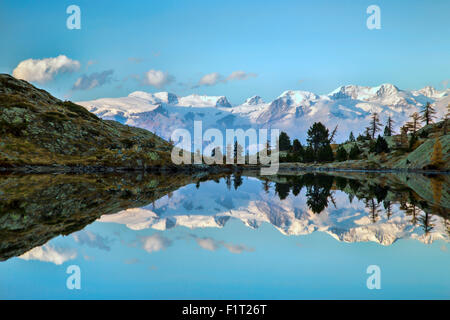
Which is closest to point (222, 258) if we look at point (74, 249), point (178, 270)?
point (178, 270)

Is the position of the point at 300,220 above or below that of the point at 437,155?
below

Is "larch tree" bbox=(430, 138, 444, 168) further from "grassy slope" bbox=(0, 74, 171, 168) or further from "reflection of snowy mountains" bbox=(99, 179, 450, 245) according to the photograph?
"reflection of snowy mountains" bbox=(99, 179, 450, 245)

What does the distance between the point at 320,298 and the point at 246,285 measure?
74.0 inches

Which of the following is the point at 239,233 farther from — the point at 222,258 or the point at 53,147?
the point at 53,147

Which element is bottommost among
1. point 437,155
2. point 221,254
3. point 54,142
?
point 221,254

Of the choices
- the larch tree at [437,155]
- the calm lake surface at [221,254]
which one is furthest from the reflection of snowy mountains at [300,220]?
the larch tree at [437,155]

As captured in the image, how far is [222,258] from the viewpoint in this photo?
10609 mm

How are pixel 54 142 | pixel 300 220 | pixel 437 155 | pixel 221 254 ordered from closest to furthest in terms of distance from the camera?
1. pixel 221 254
2. pixel 300 220
3. pixel 437 155
4. pixel 54 142

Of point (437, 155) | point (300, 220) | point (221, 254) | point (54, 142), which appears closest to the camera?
point (221, 254)

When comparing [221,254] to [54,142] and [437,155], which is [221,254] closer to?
[437,155]

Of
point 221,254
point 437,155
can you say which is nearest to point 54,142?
point 221,254

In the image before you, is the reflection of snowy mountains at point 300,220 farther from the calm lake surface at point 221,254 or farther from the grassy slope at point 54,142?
the grassy slope at point 54,142

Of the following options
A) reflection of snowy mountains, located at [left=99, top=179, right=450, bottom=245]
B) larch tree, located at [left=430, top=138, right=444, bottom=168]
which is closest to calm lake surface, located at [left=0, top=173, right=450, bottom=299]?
reflection of snowy mountains, located at [left=99, top=179, right=450, bottom=245]

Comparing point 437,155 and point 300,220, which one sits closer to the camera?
point 300,220
